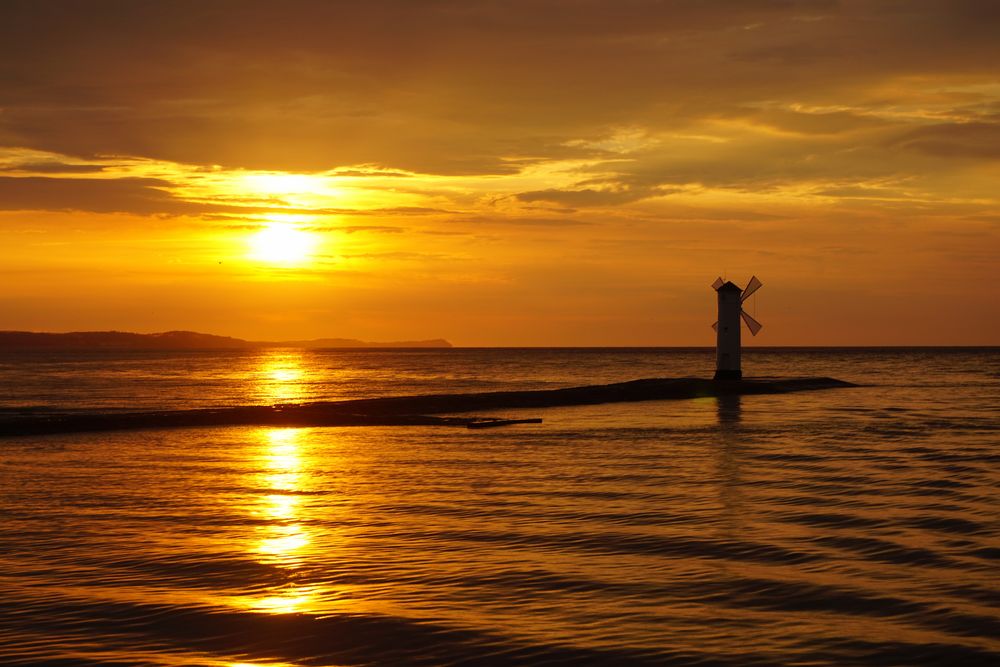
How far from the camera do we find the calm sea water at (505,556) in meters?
9.82

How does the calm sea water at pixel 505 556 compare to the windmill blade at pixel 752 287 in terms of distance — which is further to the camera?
the windmill blade at pixel 752 287

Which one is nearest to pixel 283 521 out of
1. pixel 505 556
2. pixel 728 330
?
pixel 505 556

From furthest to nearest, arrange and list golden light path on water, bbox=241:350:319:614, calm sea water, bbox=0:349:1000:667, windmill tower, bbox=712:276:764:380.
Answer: windmill tower, bbox=712:276:764:380
golden light path on water, bbox=241:350:319:614
calm sea water, bbox=0:349:1000:667

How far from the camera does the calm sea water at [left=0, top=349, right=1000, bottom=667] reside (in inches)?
387

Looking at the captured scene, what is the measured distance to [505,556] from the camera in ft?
45.5

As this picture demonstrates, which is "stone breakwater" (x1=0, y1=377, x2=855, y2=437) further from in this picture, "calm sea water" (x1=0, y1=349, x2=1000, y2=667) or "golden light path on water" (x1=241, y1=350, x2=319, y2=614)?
"calm sea water" (x1=0, y1=349, x2=1000, y2=667)

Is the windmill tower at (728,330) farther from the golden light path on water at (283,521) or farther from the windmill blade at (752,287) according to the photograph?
the golden light path on water at (283,521)

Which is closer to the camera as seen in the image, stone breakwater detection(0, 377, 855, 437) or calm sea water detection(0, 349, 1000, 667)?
calm sea water detection(0, 349, 1000, 667)

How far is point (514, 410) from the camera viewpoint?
161ft

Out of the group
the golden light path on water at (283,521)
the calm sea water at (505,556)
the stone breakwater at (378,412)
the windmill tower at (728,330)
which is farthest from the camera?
the windmill tower at (728,330)

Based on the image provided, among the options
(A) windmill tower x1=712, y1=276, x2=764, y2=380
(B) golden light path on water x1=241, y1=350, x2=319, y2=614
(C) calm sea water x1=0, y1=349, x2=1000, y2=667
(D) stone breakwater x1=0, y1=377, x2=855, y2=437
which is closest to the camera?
(C) calm sea water x1=0, y1=349, x2=1000, y2=667

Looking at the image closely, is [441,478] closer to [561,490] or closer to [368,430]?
[561,490]

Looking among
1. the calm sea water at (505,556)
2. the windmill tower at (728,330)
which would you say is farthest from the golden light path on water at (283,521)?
the windmill tower at (728,330)

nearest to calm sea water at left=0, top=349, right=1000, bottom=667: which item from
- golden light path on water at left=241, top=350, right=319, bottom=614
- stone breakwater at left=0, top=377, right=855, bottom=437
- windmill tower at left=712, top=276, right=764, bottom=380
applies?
golden light path on water at left=241, top=350, right=319, bottom=614
